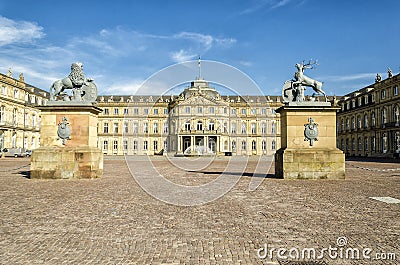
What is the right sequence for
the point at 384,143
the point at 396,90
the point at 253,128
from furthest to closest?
the point at 253,128 < the point at 384,143 < the point at 396,90

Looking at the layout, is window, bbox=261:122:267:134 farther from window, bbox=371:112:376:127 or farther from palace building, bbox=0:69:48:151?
palace building, bbox=0:69:48:151

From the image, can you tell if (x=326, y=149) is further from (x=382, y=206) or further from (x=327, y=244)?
(x=327, y=244)

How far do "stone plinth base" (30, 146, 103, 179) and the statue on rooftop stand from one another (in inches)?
97.1

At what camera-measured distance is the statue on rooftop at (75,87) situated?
15.3m

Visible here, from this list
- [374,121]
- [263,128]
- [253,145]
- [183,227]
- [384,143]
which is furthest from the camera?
[263,128]

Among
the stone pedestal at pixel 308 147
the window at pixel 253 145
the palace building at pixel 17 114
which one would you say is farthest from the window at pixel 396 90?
the palace building at pixel 17 114

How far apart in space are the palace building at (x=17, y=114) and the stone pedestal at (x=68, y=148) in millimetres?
46178

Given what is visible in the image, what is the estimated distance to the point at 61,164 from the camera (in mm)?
14328

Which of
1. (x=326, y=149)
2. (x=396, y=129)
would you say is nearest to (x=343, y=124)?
(x=396, y=129)

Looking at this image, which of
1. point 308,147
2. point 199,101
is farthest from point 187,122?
point 308,147

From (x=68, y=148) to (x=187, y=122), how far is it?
2532 inches

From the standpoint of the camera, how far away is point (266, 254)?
4664mm

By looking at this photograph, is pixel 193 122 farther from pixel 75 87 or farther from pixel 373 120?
pixel 75 87

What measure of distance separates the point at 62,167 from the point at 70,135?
1.44 m
